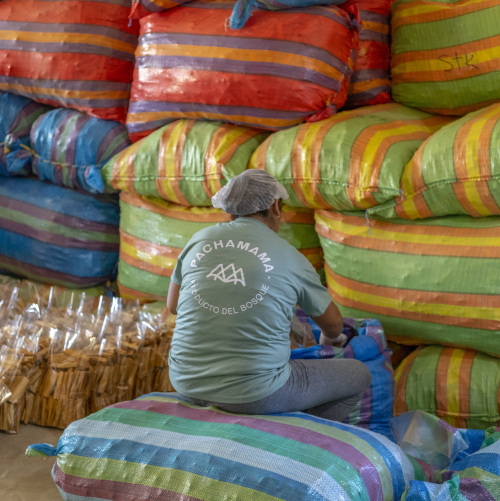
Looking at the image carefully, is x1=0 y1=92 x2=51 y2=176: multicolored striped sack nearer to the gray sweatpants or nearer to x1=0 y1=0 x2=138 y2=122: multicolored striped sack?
x1=0 y1=0 x2=138 y2=122: multicolored striped sack

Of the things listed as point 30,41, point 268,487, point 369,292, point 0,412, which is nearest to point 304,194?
point 369,292

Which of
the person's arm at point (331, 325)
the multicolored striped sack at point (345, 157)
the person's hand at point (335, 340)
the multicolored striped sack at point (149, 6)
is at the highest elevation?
the multicolored striped sack at point (149, 6)

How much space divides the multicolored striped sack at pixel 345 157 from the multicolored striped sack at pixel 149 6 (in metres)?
0.66

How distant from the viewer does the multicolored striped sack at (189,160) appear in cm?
213

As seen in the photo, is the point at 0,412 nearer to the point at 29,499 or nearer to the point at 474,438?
the point at 29,499

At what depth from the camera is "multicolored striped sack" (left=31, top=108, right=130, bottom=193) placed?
2523mm

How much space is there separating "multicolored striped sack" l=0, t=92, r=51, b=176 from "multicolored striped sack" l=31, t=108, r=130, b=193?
6 centimetres

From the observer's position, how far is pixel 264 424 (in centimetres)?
139

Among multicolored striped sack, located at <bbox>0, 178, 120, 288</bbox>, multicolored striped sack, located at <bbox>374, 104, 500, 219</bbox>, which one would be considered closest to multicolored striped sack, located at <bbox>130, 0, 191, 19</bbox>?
multicolored striped sack, located at <bbox>0, 178, 120, 288</bbox>

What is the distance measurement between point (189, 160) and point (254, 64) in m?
0.40

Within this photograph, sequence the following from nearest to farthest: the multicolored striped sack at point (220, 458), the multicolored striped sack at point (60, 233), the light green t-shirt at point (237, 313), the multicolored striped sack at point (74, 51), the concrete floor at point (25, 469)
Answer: the multicolored striped sack at point (220, 458) < the light green t-shirt at point (237, 313) < the concrete floor at point (25, 469) < the multicolored striped sack at point (74, 51) < the multicolored striped sack at point (60, 233)

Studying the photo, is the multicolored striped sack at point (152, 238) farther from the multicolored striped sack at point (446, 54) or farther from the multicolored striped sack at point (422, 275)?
the multicolored striped sack at point (446, 54)

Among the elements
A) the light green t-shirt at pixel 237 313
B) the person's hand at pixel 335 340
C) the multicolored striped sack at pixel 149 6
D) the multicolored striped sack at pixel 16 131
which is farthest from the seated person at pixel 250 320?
the multicolored striped sack at pixel 16 131

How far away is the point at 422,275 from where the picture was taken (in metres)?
Answer: 1.80
